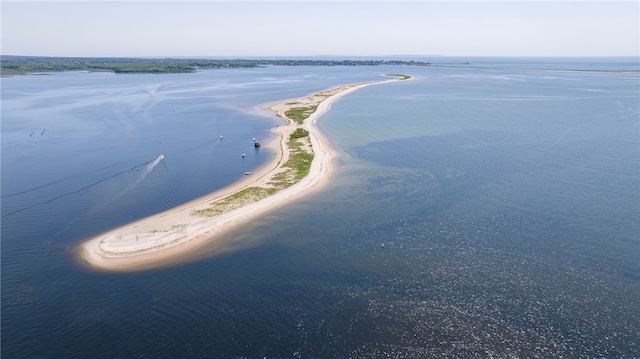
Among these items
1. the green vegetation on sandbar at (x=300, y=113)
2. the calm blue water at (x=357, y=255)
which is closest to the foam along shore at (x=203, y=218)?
the calm blue water at (x=357, y=255)

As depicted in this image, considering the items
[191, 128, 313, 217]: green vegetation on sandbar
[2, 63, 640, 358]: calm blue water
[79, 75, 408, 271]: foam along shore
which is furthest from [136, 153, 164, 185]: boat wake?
[191, 128, 313, 217]: green vegetation on sandbar

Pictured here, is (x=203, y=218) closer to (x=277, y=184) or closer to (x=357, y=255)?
(x=277, y=184)

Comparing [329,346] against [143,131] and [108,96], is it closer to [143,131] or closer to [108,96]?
[143,131]

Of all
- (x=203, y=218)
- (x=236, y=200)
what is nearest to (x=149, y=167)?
(x=236, y=200)

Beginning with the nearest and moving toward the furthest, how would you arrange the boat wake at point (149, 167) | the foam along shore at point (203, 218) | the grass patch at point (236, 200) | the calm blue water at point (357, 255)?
the calm blue water at point (357, 255) → the foam along shore at point (203, 218) → the grass patch at point (236, 200) → the boat wake at point (149, 167)

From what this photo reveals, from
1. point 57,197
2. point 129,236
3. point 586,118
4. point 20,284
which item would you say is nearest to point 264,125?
point 57,197

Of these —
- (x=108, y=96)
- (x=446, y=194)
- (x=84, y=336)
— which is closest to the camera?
(x=84, y=336)

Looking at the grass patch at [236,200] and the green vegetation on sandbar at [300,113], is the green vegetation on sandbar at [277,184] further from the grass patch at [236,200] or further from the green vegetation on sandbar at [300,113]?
the green vegetation on sandbar at [300,113]
